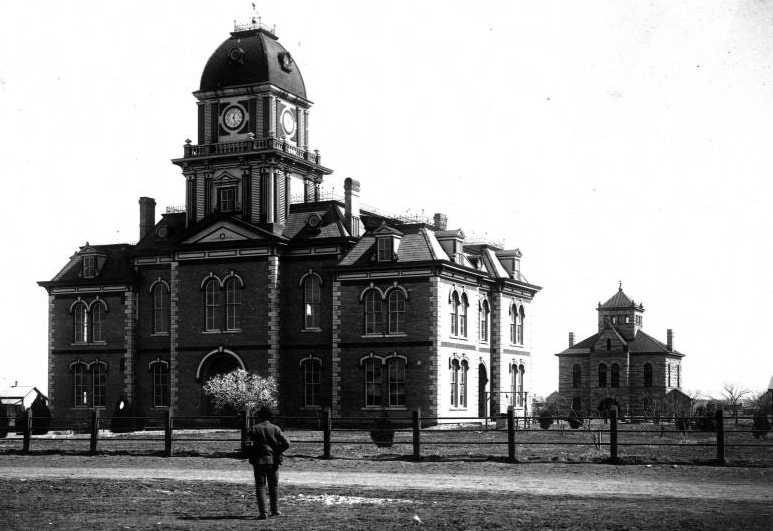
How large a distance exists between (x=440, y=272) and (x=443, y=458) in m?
23.1

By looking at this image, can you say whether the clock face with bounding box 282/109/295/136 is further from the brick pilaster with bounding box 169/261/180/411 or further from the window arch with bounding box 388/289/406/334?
the window arch with bounding box 388/289/406/334

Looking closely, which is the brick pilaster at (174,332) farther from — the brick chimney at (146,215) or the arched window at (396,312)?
the arched window at (396,312)

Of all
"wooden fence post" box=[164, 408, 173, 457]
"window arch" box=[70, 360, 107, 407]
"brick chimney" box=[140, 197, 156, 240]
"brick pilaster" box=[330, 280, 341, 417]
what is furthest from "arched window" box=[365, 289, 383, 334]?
"wooden fence post" box=[164, 408, 173, 457]

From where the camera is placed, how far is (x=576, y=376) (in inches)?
4414

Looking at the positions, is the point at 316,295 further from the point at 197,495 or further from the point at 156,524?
the point at 156,524

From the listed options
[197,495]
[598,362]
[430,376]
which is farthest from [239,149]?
[598,362]

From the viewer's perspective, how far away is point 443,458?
3031cm

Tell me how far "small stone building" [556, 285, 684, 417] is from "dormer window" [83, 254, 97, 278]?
5572cm

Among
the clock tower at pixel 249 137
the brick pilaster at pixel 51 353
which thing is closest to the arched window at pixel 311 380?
Answer: the clock tower at pixel 249 137

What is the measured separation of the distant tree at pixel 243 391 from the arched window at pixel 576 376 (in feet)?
203

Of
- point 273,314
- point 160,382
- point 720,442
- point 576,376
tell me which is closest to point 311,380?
point 273,314

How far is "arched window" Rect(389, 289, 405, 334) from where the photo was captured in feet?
176

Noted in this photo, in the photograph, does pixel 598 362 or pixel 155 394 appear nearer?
pixel 155 394

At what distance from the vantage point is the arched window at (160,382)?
58688 mm
